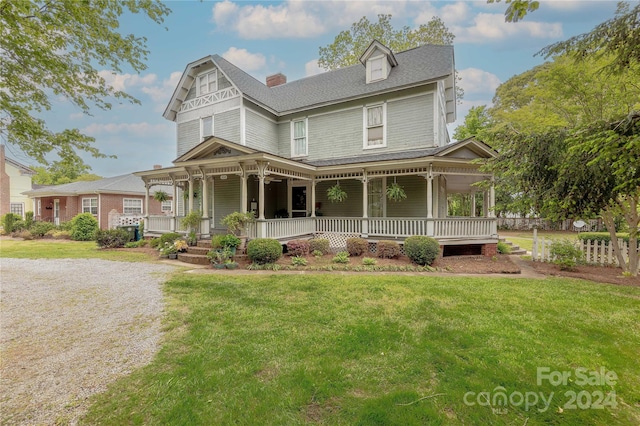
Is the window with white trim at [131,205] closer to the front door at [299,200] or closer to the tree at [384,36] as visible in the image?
the front door at [299,200]

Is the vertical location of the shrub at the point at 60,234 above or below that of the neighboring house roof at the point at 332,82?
below

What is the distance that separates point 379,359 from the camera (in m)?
3.45

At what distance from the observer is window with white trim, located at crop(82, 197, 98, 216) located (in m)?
21.7

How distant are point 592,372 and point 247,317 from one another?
473 centimetres

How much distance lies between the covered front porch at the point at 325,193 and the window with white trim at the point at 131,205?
1053 centimetres

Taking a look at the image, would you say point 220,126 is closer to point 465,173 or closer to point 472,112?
point 465,173

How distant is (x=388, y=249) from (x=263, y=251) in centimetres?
450

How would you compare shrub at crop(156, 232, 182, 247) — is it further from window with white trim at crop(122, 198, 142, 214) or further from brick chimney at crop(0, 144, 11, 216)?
brick chimney at crop(0, 144, 11, 216)

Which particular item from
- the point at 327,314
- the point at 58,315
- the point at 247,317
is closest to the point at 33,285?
the point at 58,315

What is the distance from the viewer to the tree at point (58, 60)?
4754mm

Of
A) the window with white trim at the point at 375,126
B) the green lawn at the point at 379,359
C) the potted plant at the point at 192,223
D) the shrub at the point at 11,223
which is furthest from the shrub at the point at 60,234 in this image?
the window with white trim at the point at 375,126

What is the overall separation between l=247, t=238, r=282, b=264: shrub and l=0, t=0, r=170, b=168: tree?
4810 mm

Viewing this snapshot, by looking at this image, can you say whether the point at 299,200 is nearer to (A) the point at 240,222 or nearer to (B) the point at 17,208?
(A) the point at 240,222

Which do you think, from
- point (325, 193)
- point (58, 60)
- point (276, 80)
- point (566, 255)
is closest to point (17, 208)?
point (276, 80)
